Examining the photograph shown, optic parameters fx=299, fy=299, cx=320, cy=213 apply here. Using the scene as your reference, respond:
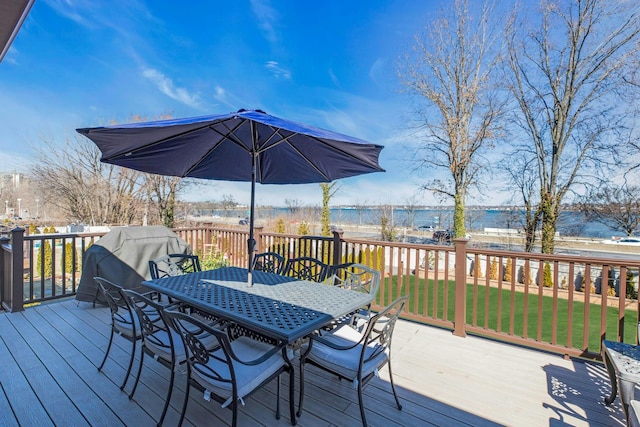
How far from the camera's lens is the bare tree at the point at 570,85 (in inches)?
343

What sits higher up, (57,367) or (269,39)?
(269,39)

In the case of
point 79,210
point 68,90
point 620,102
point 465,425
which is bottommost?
point 465,425

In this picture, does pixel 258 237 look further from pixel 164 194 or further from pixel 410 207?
pixel 164 194

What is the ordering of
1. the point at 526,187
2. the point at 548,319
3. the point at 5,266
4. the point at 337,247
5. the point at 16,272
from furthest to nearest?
the point at 526,187 < the point at 548,319 < the point at 337,247 < the point at 5,266 < the point at 16,272

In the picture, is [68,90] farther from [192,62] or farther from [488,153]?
[488,153]

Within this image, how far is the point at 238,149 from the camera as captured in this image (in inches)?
137

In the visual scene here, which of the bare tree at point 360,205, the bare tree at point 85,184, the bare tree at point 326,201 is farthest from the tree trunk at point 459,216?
the bare tree at point 85,184

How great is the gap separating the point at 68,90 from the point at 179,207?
730 cm

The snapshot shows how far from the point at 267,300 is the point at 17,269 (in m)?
3.66

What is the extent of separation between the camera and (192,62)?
1103 cm

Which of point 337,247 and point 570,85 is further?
point 570,85

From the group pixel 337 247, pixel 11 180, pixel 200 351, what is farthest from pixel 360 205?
pixel 11 180

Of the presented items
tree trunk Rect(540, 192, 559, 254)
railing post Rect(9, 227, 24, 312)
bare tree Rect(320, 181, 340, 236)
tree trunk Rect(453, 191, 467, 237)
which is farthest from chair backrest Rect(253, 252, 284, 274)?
tree trunk Rect(540, 192, 559, 254)

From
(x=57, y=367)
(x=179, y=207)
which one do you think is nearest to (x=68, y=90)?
(x=179, y=207)
